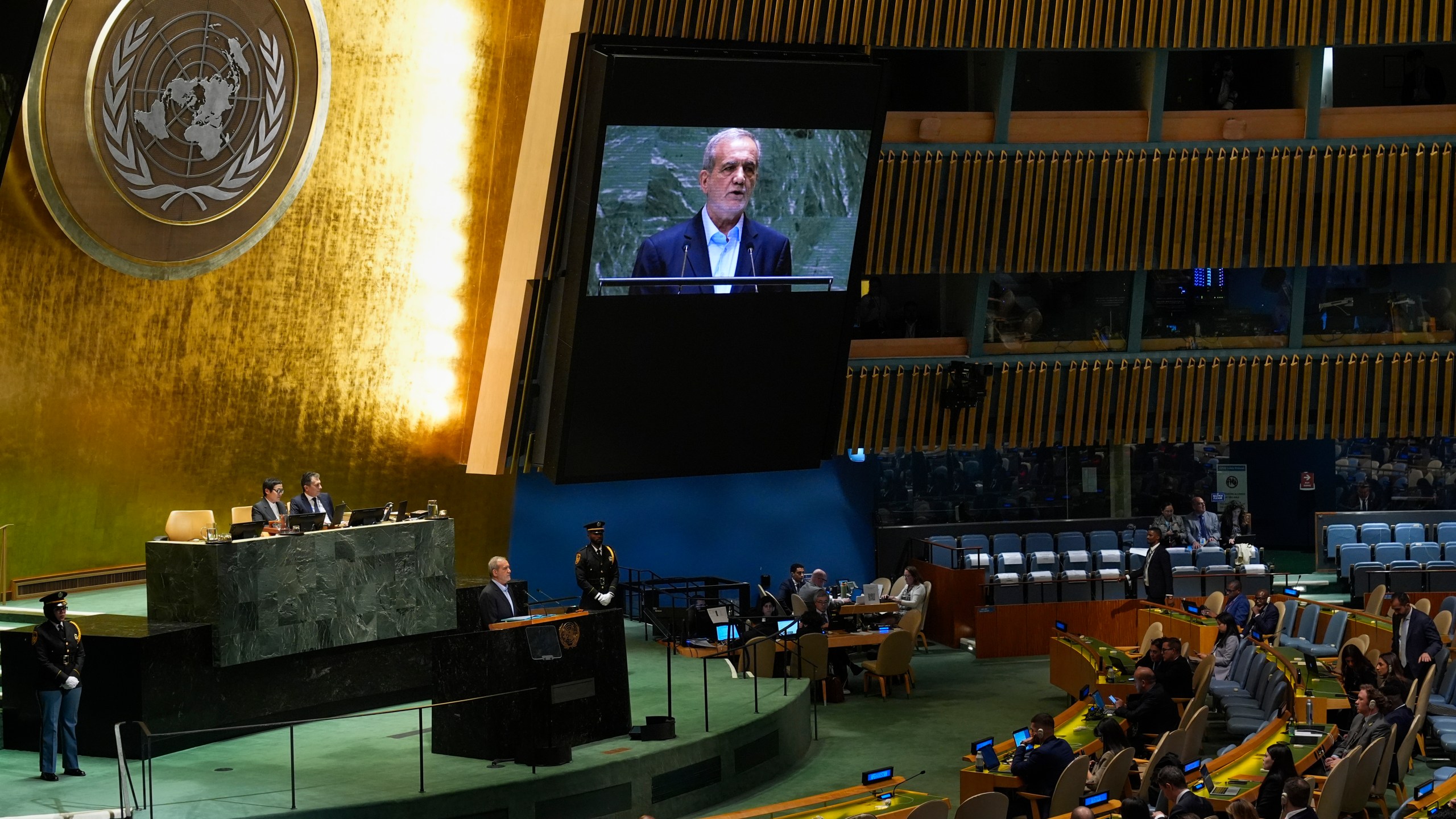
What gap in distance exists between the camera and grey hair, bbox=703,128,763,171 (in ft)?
46.6

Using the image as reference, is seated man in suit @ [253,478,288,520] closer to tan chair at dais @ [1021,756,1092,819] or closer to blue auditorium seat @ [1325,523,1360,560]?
tan chair at dais @ [1021,756,1092,819]

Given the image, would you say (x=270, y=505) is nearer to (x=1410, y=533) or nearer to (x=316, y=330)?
(x=316, y=330)

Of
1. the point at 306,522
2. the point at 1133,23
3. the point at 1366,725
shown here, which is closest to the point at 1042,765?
the point at 1366,725

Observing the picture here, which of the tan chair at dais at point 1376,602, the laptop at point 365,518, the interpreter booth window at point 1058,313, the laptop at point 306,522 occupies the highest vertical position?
the interpreter booth window at point 1058,313

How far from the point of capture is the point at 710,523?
19125 millimetres

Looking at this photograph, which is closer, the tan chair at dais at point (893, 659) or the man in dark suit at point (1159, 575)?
the tan chair at dais at point (893, 659)

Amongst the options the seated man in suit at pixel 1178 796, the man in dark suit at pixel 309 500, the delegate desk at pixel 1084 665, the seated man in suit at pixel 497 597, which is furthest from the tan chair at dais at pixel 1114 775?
the man in dark suit at pixel 309 500

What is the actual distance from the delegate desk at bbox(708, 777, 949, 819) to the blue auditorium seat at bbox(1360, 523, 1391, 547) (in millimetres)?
11824

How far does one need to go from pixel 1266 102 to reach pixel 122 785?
1516 cm

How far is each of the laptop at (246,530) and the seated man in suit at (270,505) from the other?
614mm

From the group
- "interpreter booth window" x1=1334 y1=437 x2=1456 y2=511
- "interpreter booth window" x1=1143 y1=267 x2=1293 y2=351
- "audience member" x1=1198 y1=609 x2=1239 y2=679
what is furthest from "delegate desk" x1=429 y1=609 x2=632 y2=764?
"interpreter booth window" x1=1334 y1=437 x2=1456 y2=511

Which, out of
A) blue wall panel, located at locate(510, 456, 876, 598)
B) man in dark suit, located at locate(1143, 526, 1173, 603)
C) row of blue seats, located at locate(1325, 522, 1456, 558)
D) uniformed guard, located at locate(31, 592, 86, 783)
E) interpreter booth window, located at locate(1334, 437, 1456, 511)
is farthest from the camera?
interpreter booth window, located at locate(1334, 437, 1456, 511)

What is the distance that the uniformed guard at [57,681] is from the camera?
32.5 feet

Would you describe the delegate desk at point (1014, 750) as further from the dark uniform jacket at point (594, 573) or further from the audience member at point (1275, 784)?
the dark uniform jacket at point (594, 573)
